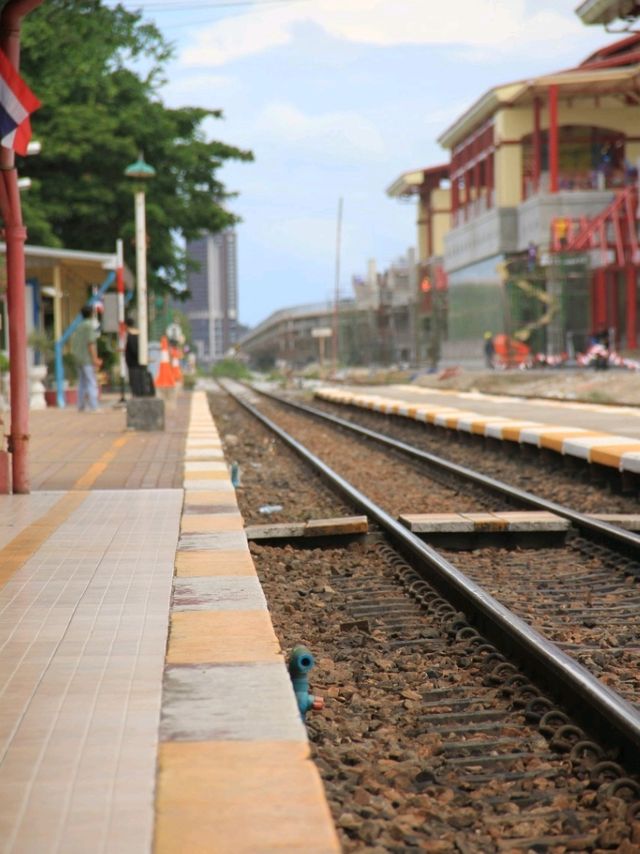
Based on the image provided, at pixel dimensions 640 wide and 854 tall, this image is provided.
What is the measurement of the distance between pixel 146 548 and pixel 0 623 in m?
2.15

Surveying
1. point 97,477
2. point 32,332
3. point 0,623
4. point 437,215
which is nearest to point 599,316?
point 32,332

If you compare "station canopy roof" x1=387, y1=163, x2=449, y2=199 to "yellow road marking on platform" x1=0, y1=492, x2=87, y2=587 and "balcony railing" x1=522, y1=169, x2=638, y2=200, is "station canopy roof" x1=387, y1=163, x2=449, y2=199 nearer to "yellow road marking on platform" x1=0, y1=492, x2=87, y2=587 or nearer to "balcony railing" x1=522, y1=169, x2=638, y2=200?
"balcony railing" x1=522, y1=169, x2=638, y2=200

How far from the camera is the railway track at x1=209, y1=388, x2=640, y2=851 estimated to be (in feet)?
12.8

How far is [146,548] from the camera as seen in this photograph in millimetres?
7656

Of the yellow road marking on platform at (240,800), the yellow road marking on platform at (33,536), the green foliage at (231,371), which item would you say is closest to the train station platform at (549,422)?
the yellow road marking on platform at (33,536)

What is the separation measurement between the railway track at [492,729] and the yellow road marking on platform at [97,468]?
176 inches

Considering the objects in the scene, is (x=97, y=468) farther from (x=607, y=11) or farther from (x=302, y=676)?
(x=607, y=11)

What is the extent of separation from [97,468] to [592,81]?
3457 cm

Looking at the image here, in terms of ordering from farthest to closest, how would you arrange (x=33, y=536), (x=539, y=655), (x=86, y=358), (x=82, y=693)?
1. (x=86, y=358)
2. (x=33, y=536)
3. (x=539, y=655)
4. (x=82, y=693)

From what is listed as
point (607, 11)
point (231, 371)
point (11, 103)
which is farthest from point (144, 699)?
point (231, 371)

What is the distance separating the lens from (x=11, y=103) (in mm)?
9195

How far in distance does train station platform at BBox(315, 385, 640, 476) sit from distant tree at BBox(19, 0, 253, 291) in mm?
11678

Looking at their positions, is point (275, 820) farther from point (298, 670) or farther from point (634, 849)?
point (298, 670)

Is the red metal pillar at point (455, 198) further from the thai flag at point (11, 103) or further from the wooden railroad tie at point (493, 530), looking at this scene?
the thai flag at point (11, 103)
